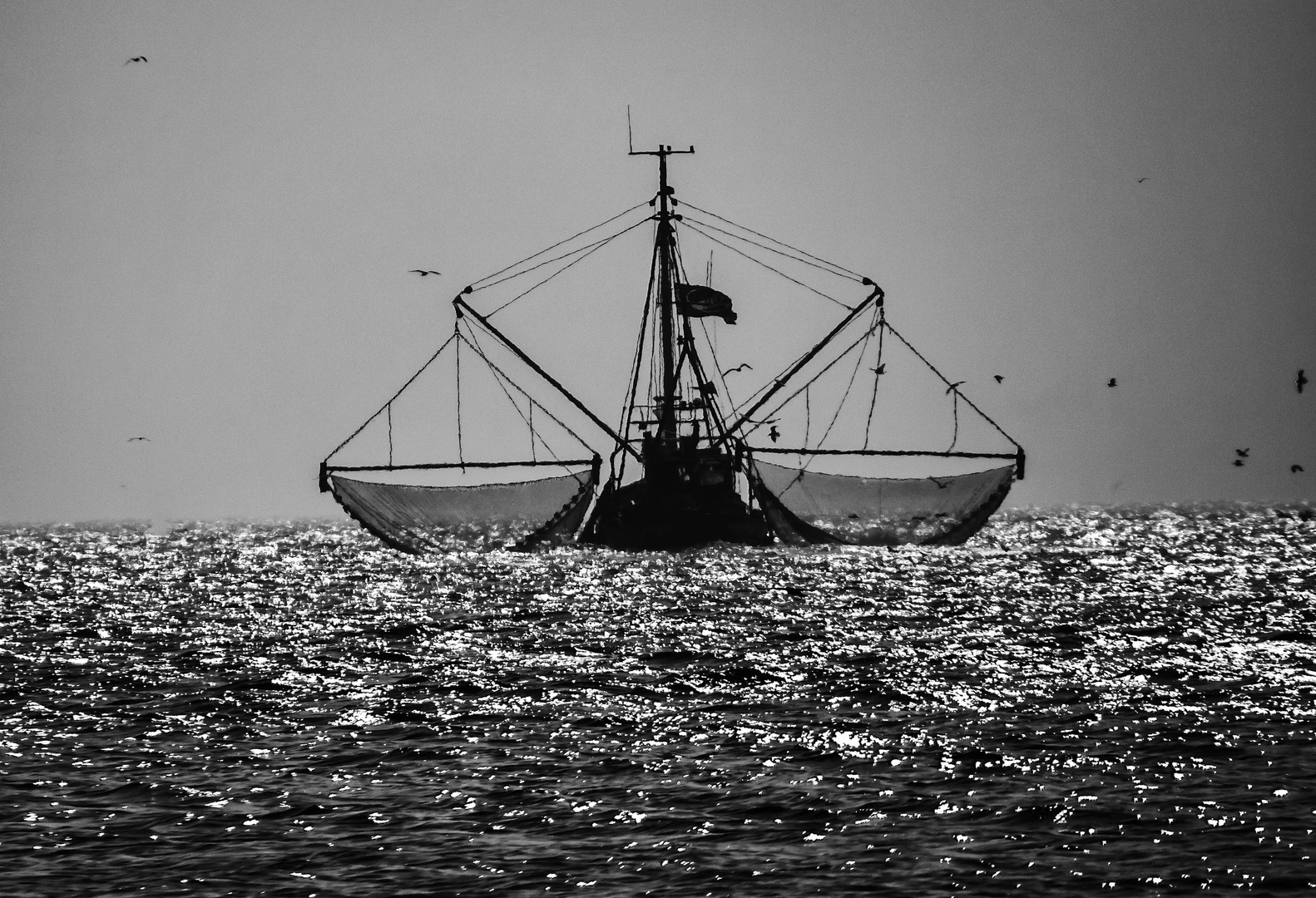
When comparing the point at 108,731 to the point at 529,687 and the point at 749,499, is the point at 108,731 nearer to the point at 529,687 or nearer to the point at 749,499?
the point at 529,687

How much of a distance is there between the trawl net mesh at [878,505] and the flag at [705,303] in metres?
7.93

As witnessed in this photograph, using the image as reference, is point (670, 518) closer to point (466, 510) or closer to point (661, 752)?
point (466, 510)

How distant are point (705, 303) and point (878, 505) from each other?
43.6ft

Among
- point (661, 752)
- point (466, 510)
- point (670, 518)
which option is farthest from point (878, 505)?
point (661, 752)

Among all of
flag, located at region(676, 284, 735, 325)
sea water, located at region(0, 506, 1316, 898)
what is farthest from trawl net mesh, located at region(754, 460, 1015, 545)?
sea water, located at region(0, 506, 1316, 898)

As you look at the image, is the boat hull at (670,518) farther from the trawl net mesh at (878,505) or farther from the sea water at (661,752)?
the sea water at (661,752)

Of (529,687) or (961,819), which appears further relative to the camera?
(529,687)

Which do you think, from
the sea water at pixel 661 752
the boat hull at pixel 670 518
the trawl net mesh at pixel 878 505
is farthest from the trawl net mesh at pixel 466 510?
the sea water at pixel 661 752

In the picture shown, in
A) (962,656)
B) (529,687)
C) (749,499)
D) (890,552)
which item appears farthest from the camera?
(890,552)

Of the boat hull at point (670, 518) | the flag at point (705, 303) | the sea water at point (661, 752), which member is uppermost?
the flag at point (705, 303)

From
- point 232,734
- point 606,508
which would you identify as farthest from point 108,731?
point 606,508

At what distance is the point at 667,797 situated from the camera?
19.6 m

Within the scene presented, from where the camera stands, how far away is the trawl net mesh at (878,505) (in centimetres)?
6969

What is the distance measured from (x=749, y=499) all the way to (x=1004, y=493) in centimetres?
1303
